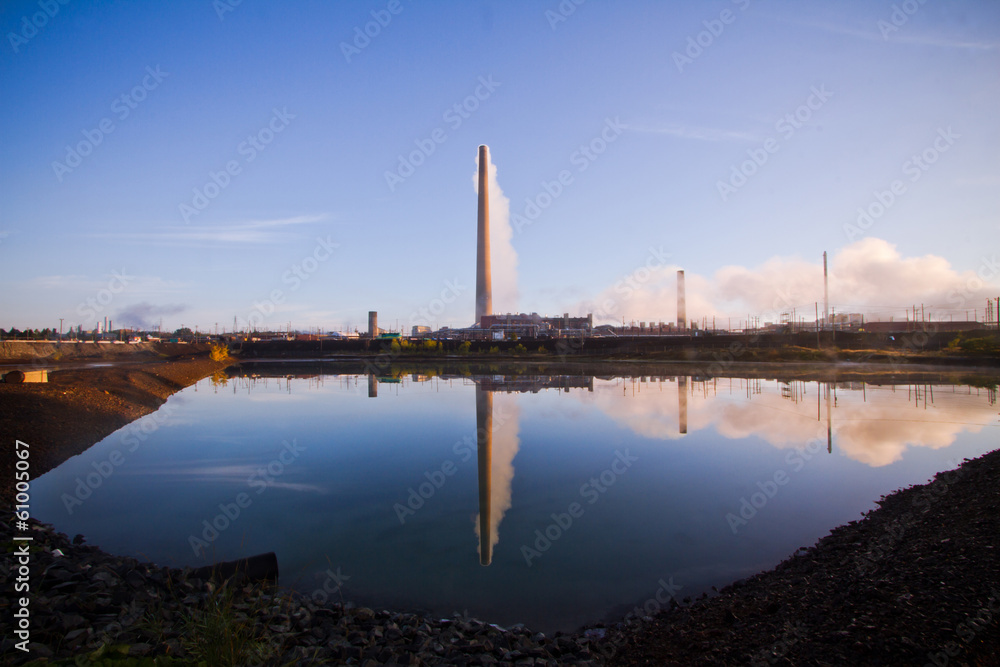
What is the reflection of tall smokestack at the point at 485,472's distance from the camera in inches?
300

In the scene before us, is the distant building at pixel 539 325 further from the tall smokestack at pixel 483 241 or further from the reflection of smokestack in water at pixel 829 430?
the reflection of smokestack in water at pixel 829 430

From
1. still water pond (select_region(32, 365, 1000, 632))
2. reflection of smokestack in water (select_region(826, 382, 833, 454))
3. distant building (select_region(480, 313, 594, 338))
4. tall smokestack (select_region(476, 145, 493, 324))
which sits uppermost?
tall smokestack (select_region(476, 145, 493, 324))

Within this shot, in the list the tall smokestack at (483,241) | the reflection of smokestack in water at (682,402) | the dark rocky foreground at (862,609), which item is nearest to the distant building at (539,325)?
the tall smokestack at (483,241)

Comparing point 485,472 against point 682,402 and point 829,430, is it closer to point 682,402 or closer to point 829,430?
point 829,430

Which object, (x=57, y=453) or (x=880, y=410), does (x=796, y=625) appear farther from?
(x=880, y=410)

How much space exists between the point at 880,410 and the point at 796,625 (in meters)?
18.3

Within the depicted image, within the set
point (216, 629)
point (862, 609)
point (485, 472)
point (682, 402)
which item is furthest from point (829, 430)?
point (216, 629)

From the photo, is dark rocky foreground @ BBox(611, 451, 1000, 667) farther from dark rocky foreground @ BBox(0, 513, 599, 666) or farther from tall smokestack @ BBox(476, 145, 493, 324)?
tall smokestack @ BBox(476, 145, 493, 324)

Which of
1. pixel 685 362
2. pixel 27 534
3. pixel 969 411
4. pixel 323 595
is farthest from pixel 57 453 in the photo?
pixel 685 362

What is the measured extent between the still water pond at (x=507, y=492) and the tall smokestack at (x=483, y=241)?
64.9 metres

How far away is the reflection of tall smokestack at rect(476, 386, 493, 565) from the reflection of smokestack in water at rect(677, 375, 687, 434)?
6075 millimetres

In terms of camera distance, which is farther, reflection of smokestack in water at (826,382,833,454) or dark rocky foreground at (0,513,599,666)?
reflection of smokestack in water at (826,382,833,454)

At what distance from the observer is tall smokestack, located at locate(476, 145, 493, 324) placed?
8144cm

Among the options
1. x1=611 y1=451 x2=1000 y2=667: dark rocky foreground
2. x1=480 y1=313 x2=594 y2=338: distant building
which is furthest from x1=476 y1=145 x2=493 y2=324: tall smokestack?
x1=611 y1=451 x2=1000 y2=667: dark rocky foreground
